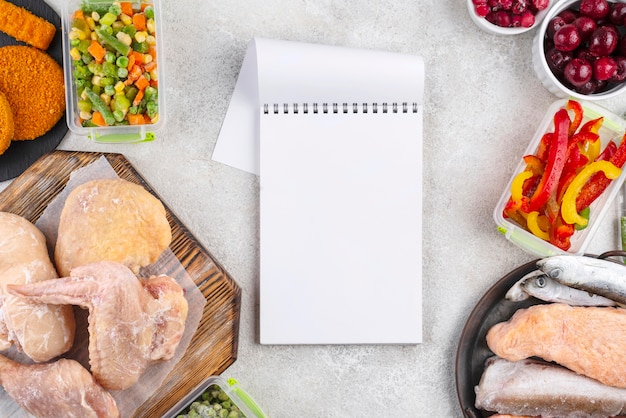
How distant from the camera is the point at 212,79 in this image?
5.64ft

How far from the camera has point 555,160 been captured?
1.59m

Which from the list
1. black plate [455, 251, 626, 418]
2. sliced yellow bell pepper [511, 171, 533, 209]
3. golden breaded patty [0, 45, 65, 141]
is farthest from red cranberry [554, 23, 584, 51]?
golden breaded patty [0, 45, 65, 141]

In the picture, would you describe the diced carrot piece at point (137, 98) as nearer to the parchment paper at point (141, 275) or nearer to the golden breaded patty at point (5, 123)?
the parchment paper at point (141, 275)

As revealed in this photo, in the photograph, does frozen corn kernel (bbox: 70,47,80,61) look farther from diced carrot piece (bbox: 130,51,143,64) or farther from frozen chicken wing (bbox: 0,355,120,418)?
frozen chicken wing (bbox: 0,355,120,418)

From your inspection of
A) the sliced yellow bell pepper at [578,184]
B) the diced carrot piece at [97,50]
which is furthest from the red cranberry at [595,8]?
the diced carrot piece at [97,50]

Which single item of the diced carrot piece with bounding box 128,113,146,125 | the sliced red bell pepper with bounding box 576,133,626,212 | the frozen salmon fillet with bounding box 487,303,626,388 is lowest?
the frozen salmon fillet with bounding box 487,303,626,388

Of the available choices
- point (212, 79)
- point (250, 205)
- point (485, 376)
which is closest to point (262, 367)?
point (250, 205)

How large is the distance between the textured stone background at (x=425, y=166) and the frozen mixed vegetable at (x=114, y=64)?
4.5 inches

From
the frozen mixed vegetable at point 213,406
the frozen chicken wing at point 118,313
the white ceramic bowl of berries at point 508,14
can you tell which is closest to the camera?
the frozen chicken wing at point 118,313

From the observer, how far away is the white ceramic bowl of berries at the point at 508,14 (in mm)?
1644

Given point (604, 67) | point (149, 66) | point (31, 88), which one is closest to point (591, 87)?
point (604, 67)

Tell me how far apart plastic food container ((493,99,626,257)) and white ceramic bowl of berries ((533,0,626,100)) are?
0.06 meters

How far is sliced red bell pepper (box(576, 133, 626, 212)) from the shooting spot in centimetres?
162

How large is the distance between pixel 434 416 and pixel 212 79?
1.01m
